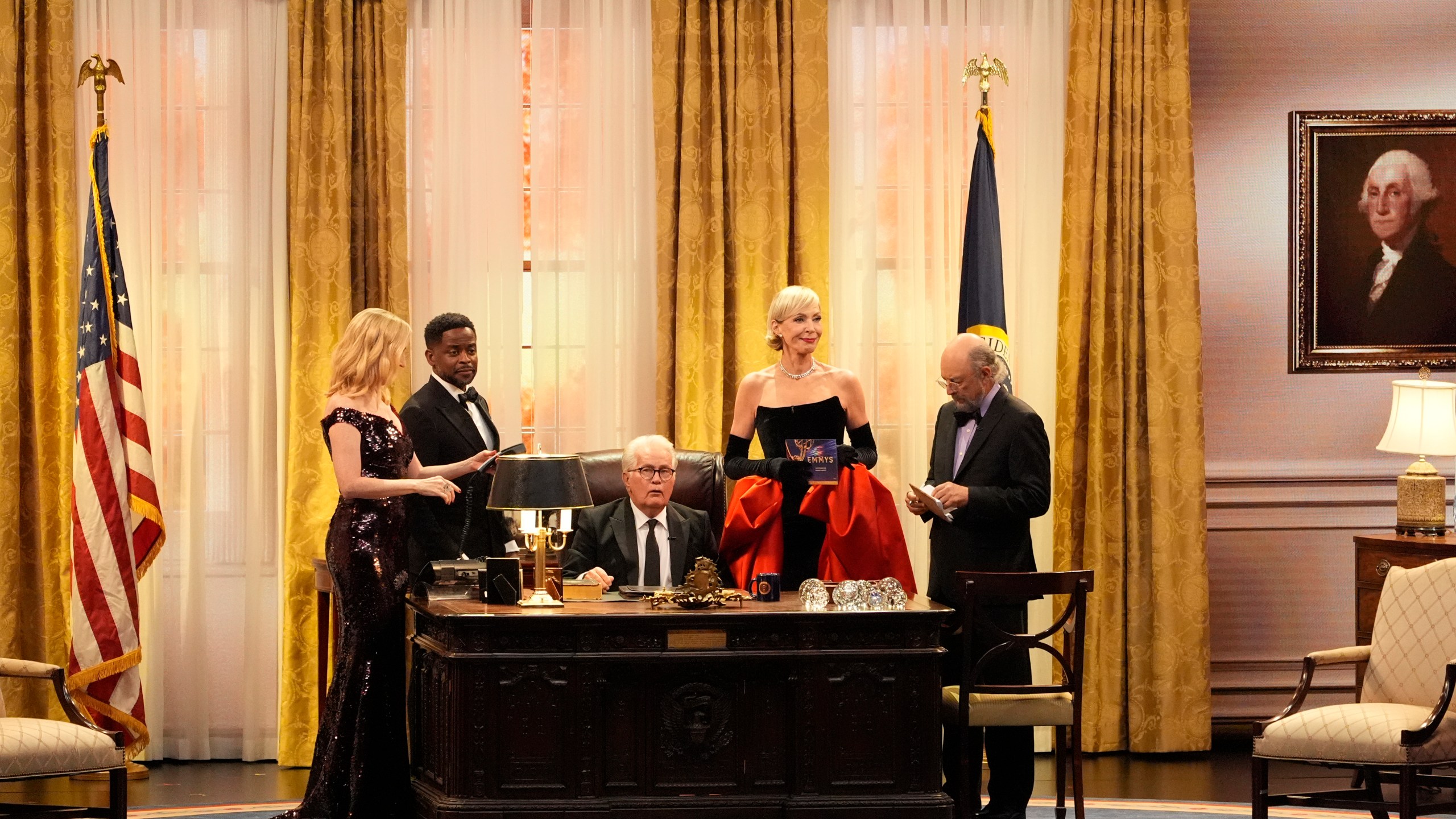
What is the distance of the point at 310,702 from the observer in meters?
6.51

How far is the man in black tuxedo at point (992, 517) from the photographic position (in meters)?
5.28

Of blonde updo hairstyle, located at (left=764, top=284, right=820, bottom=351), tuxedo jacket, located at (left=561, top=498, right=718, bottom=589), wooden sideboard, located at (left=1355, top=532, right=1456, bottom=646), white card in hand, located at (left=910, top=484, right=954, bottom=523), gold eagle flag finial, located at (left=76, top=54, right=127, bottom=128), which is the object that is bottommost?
wooden sideboard, located at (left=1355, top=532, right=1456, bottom=646)

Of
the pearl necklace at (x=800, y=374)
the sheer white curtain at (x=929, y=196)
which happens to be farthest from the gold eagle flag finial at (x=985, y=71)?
the pearl necklace at (x=800, y=374)

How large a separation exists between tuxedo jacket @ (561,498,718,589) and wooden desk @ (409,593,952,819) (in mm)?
545

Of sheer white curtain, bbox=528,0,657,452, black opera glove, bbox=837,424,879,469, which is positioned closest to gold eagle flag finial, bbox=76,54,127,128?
sheer white curtain, bbox=528,0,657,452

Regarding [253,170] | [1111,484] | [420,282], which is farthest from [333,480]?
[1111,484]

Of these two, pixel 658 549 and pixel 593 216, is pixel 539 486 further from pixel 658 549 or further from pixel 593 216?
pixel 593 216

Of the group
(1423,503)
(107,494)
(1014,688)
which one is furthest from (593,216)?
(1423,503)

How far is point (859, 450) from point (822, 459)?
1.11 feet

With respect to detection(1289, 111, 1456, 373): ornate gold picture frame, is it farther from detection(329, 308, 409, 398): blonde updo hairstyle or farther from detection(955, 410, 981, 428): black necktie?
detection(329, 308, 409, 398): blonde updo hairstyle

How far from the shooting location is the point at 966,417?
18.0ft

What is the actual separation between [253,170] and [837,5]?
267 cm

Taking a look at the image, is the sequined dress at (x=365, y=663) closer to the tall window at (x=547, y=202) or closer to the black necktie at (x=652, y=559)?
the black necktie at (x=652, y=559)

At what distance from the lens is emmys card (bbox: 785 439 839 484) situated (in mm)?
5383
